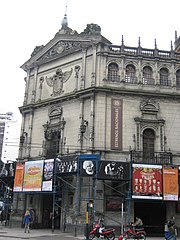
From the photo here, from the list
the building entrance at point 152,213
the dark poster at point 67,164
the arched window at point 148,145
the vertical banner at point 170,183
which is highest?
the arched window at point 148,145

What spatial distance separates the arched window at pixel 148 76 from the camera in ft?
94.5

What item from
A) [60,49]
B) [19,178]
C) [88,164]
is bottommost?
[19,178]

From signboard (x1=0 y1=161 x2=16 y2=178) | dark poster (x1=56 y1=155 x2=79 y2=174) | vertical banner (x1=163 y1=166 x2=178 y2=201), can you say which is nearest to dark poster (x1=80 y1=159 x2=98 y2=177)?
dark poster (x1=56 y1=155 x2=79 y2=174)

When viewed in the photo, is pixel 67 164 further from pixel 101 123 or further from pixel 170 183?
pixel 170 183

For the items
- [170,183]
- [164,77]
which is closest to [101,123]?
[170,183]

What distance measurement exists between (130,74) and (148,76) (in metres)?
1.64

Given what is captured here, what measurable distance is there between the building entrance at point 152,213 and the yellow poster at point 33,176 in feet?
27.1

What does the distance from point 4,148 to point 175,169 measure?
2357 inches

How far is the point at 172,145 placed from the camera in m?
27.0

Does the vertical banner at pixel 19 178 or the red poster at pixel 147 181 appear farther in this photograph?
the vertical banner at pixel 19 178

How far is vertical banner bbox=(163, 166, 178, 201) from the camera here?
23812 mm

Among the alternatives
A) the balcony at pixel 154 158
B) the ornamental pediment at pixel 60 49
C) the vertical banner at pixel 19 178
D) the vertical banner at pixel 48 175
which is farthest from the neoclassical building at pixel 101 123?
the vertical banner at pixel 19 178

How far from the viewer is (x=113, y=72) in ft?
95.0

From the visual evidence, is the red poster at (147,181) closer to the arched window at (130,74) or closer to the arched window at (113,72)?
the arched window at (130,74)
